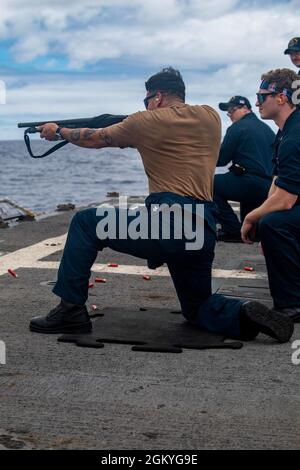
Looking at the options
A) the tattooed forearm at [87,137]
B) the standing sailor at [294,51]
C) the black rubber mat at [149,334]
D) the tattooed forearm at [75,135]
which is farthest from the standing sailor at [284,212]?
the standing sailor at [294,51]

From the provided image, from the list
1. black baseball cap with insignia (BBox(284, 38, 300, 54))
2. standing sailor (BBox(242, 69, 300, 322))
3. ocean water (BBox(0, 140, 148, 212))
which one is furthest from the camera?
ocean water (BBox(0, 140, 148, 212))

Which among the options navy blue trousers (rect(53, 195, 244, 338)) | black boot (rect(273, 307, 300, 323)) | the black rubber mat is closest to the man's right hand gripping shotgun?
navy blue trousers (rect(53, 195, 244, 338))

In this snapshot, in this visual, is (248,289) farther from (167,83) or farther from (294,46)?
(294,46)

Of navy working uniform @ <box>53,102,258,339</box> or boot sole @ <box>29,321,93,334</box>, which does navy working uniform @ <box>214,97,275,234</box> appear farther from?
boot sole @ <box>29,321,93,334</box>

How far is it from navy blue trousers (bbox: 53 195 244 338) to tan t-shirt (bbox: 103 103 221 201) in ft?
1.15

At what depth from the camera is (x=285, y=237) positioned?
19.9ft

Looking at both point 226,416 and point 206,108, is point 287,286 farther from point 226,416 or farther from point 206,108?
point 226,416

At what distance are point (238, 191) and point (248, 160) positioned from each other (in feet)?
1.33

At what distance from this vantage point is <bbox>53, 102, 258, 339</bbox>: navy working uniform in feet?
17.7

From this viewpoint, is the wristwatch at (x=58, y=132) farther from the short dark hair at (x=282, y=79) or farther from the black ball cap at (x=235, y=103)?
the black ball cap at (x=235, y=103)

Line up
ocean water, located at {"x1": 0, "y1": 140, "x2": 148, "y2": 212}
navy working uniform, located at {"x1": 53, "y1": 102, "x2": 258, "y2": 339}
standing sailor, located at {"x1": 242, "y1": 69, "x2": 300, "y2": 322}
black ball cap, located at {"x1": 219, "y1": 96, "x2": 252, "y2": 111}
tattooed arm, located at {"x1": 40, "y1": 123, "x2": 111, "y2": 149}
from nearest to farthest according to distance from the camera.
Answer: navy working uniform, located at {"x1": 53, "y1": 102, "x2": 258, "y2": 339}
tattooed arm, located at {"x1": 40, "y1": 123, "x2": 111, "y2": 149}
standing sailor, located at {"x1": 242, "y1": 69, "x2": 300, "y2": 322}
black ball cap, located at {"x1": 219, "y1": 96, "x2": 252, "y2": 111}
ocean water, located at {"x1": 0, "y1": 140, "x2": 148, "y2": 212}

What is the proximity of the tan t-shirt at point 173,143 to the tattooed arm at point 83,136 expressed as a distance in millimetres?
174

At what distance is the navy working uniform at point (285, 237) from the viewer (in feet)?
19.8
